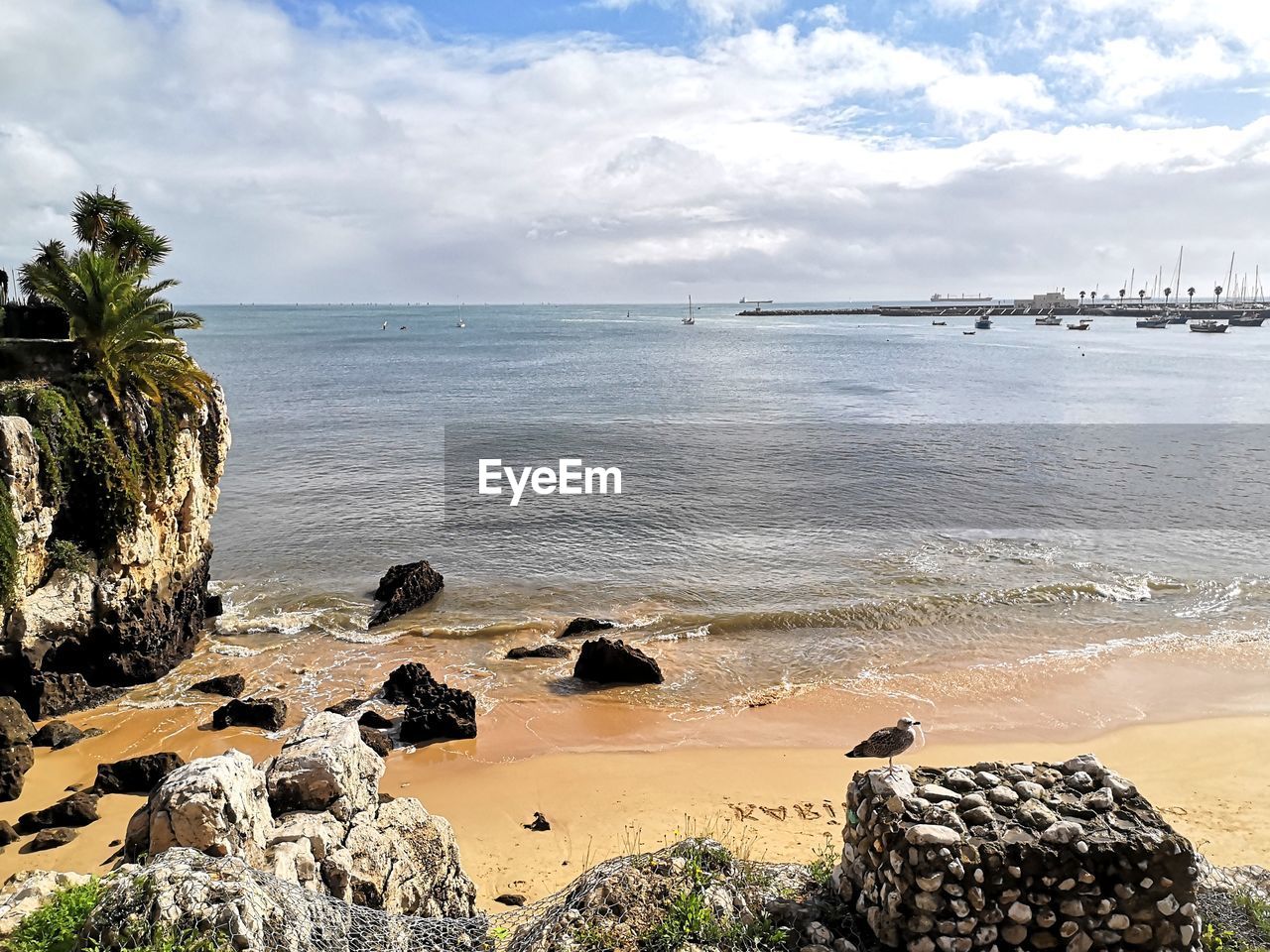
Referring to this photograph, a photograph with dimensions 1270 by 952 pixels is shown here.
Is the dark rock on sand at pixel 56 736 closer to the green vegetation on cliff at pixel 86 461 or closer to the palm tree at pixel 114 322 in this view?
the green vegetation on cliff at pixel 86 461

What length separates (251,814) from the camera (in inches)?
305

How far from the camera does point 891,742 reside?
12.9 m

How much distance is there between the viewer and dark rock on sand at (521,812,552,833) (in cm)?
1302

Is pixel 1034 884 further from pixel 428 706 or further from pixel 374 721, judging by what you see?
pixel 374 721

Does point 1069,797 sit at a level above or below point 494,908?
above

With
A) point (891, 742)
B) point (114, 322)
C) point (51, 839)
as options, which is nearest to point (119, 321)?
point (114, 322)

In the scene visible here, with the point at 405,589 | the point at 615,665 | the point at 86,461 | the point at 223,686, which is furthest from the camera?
the point at 405,589

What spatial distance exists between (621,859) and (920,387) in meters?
72.5

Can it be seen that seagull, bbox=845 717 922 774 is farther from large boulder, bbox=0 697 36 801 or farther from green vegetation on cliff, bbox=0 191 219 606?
green vegetation on cliff, bbox=0 191 219 606

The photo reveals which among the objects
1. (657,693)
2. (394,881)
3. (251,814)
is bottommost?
(657,693)

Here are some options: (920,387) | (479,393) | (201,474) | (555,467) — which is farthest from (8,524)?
(920,387)

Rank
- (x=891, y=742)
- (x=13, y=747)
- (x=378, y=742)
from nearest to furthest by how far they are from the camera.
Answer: (x=891, y=742) < (x=13, y=747) < (x=378, y=742)

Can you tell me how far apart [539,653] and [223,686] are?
7202 millimetres

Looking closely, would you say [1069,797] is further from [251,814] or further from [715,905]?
[251,814]
